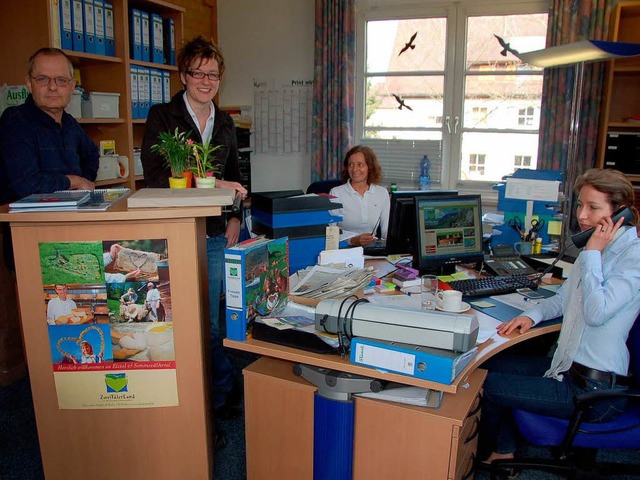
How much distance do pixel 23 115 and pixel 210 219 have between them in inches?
36.8

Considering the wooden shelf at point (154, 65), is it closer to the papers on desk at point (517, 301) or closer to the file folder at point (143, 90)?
the file folder at point (143, 90)

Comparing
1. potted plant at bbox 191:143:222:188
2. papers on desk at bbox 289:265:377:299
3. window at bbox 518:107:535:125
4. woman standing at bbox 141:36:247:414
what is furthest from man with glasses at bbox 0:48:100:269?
window at bbox 518:107:535:125

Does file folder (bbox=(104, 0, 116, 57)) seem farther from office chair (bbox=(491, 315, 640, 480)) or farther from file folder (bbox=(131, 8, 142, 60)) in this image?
office chair (bbox=(491, 315, 640, 480))

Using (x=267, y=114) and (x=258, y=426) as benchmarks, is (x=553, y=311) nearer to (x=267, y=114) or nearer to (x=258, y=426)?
(x=258, y=426)

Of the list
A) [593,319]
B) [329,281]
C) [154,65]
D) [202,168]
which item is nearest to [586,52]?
[593,319]

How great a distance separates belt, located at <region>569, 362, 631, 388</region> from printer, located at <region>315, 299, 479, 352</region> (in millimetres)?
539

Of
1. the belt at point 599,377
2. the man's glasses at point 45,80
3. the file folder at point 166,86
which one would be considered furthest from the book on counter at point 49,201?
the file folder at point 166,86

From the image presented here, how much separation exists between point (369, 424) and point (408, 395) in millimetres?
151

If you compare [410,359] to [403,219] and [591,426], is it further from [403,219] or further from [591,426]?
[403,219]

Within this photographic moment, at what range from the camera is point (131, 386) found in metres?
1.79

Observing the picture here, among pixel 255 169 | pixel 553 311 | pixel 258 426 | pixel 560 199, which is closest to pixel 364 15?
pixel 255 169

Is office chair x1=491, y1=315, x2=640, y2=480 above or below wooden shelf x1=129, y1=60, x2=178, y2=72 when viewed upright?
below

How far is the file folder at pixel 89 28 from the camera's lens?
341 centimetres

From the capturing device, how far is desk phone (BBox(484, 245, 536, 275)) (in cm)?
256
